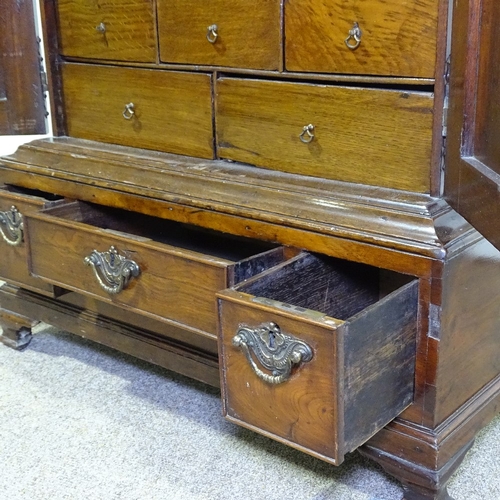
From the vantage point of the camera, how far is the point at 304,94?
116 cm

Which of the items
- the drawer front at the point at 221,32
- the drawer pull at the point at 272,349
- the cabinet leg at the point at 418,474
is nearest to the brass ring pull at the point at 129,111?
the drawer front at the point at 221,32

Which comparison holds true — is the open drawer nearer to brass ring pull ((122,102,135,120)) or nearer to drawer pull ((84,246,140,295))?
drawer pull ((84,246,140,295))

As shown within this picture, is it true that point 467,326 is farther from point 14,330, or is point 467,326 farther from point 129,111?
point 14,330

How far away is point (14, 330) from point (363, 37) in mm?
1038

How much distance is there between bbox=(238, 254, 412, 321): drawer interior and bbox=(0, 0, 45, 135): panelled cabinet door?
2.51 feet

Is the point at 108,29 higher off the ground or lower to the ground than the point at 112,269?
higher

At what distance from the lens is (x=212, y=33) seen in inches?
49.1

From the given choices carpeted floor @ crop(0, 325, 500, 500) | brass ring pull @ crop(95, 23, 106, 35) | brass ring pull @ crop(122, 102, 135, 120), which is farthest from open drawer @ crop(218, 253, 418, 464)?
brass ring pull @ crop(95, 23, 106, 35)

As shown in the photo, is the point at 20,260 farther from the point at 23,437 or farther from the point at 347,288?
the point at 347,288

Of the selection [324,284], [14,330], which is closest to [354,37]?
[324,284]

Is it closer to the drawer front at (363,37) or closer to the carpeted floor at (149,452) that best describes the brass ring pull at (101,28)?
the drawer front at (363,37)

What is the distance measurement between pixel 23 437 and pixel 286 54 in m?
0.80

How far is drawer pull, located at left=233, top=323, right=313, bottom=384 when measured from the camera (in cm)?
92

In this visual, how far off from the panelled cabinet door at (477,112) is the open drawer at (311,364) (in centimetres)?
15
